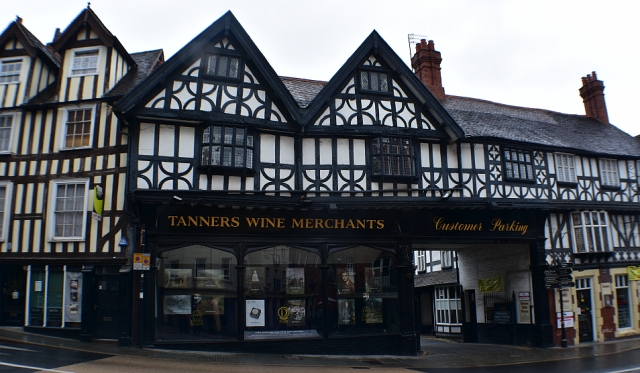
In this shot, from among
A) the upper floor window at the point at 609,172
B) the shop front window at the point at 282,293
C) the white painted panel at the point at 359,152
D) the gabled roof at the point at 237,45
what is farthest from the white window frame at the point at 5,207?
the upper floor window at the point at 609,172

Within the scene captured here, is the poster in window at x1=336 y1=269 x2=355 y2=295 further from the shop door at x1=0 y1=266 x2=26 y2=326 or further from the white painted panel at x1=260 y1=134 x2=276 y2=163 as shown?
the shop door at x1=0 y1=266 x2=26 y2=326

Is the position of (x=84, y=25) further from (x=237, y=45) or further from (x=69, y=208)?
(x=69, y=208)

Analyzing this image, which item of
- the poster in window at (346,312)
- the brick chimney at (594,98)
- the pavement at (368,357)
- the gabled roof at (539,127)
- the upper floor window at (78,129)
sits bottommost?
the pavement at (368,357)

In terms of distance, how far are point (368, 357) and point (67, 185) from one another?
11009mm

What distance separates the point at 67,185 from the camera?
16203mm

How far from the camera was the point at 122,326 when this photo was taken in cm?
1478

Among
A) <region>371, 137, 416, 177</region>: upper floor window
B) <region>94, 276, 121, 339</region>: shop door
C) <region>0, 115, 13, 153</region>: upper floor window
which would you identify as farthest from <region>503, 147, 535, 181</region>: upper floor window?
<region>0, 115, 13, 153</region>: upper floor window

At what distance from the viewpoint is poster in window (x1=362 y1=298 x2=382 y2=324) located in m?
16.7

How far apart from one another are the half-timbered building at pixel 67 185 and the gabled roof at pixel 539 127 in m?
12.5

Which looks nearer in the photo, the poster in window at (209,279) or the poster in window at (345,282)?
the poster in window at (209,279)

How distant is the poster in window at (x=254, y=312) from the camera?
1559 cm

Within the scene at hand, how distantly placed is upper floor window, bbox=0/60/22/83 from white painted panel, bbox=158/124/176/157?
250 inches

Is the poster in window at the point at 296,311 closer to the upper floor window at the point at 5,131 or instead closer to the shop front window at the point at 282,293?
the shop front window at the point at 282,293

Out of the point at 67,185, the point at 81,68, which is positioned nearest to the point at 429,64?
the point at 81,68
